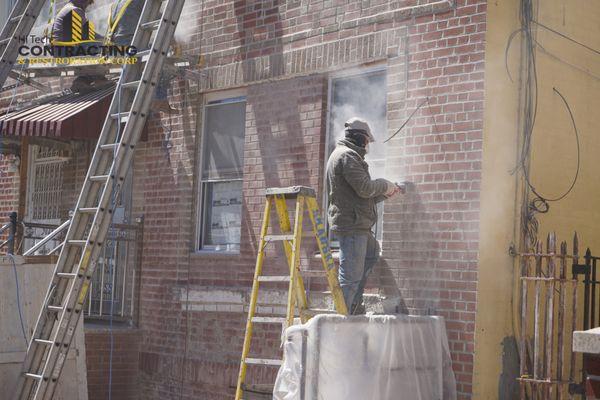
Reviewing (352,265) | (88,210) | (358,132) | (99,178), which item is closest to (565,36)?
(358,132)

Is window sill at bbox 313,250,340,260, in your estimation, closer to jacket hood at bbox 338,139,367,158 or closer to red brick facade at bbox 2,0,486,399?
red brick facade at bbox 2,0,486,399

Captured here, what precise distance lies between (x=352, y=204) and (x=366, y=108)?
4.88ft

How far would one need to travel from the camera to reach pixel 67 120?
34.8 ft

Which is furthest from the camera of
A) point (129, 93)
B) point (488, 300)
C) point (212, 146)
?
point (212, 146)

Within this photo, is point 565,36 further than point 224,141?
No

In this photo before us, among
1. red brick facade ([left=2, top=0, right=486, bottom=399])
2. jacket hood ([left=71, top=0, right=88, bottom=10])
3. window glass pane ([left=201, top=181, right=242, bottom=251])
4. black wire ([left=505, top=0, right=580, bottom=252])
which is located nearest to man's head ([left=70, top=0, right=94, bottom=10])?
jacket hood ([left=71, top=0, right=88, bottom=10])

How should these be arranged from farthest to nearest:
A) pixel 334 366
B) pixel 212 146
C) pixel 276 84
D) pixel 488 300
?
1. pixel 212 146
2. pixel 276 84
3. pixel 488 300
4. pixel 334 366

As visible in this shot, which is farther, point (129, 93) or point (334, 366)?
point (129, 93)

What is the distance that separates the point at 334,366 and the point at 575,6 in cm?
425

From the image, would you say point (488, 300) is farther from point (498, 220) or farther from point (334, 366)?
point (334, 366)

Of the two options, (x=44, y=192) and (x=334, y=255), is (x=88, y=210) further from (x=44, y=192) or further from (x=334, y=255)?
(x=44, y=192)

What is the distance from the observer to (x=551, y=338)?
23.9 feet

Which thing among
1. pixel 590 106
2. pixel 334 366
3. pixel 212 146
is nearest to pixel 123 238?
pixel 212 146

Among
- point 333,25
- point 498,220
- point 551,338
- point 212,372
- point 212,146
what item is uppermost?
point 333,25
